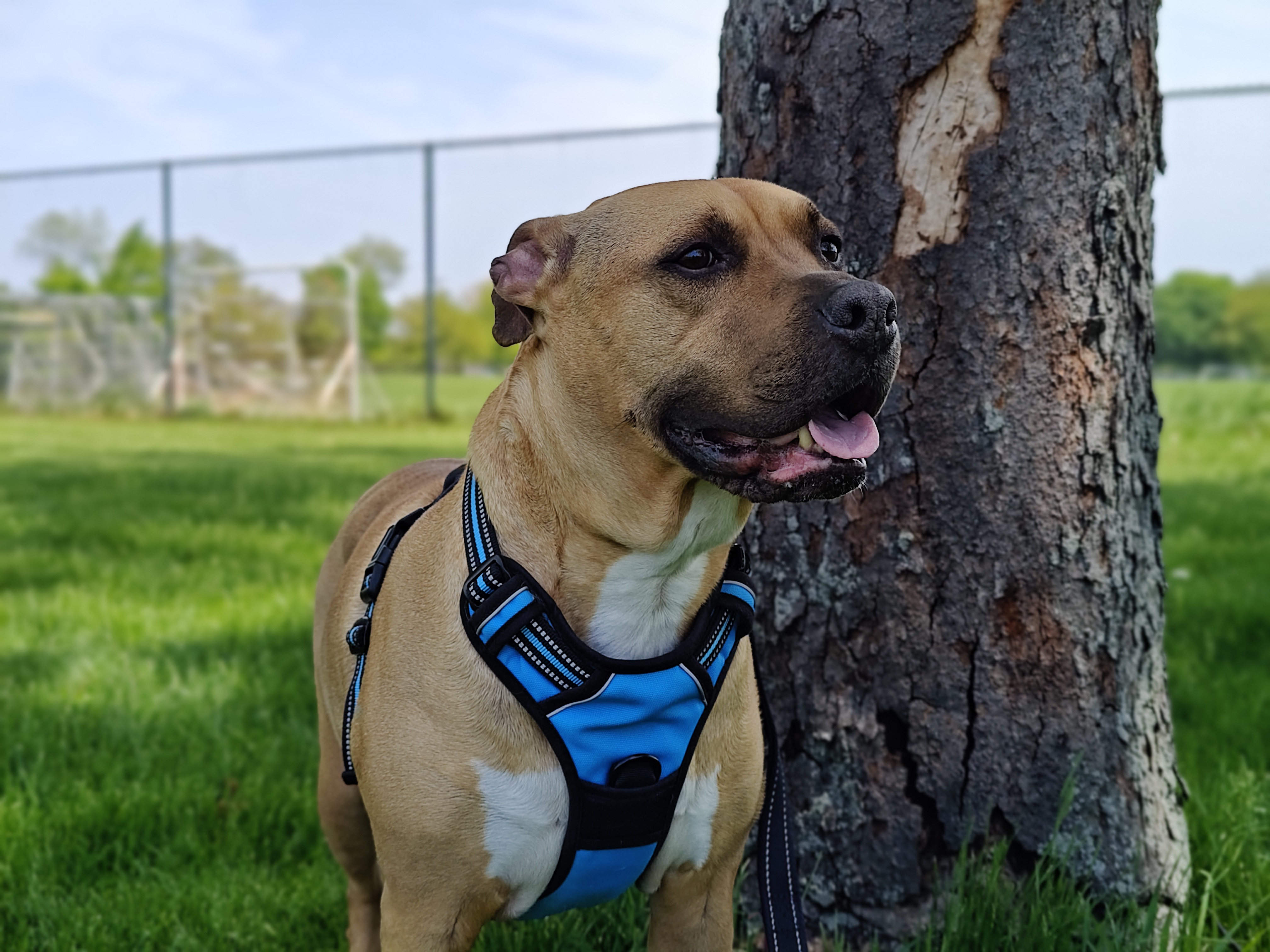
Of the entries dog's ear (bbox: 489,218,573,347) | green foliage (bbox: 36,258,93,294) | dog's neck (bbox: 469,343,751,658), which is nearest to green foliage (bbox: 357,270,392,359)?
green foliage (bbox: 36,258,93,294)

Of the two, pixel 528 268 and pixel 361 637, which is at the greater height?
pixel 528 268

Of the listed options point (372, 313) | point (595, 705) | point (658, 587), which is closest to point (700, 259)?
point (658, 587)

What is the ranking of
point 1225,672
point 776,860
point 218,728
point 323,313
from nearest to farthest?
point 776,860 → point 218,728 → point 1225,672 → point 323,313

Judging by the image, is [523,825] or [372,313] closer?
[523,825]

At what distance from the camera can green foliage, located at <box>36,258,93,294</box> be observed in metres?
19.2

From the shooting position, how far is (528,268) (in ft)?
7.38

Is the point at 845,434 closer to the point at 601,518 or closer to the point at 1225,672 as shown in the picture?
the point at 601,518

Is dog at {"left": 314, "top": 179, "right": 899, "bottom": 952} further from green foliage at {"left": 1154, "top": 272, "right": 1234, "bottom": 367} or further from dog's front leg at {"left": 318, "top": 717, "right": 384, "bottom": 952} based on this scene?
green foliage at {"left": 1154, "top": 272, "right": 1234, "bottom": 367}

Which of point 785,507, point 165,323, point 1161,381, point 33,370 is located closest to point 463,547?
point 785,507

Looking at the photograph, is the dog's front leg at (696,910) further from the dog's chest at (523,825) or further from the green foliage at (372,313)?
the green foliage at (372,313)

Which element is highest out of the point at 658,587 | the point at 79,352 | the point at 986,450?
the point at 79,352

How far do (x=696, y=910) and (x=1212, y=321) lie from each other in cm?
1226

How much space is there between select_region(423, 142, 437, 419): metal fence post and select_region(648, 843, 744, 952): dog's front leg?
1472 centimetres

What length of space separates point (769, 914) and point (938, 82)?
1793 mm
